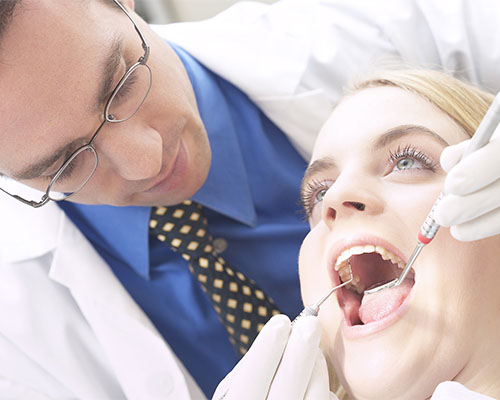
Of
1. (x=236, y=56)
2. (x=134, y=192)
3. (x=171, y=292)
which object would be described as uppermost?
(x=236, y=56)

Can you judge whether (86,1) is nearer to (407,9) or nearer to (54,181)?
(54,181)

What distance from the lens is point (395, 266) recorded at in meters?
1.10

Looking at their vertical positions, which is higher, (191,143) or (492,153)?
(492,153)

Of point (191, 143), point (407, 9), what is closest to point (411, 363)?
point (191, 143)

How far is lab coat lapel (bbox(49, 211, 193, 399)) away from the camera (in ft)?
4.54

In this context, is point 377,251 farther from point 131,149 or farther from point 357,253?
point 131,149

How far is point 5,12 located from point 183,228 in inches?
25.7

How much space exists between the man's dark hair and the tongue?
2.48 ft

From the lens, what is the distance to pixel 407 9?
4.60 feet

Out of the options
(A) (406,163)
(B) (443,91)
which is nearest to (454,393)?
(A) (406,163)

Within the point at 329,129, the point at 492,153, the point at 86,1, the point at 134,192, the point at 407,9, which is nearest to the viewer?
the point at 492,153

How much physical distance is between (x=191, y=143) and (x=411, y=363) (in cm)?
67

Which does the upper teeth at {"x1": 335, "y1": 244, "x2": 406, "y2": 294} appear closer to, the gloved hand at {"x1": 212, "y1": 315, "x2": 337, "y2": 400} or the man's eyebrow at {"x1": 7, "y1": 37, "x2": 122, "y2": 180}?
the gloved hand at {"x1": 212, "y1": 315, "x2": 337, "y2": 400}

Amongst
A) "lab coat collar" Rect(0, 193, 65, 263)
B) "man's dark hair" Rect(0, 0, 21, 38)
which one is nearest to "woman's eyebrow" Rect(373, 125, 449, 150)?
"man's dark hair" Rect(0, 0, 21, 38)
